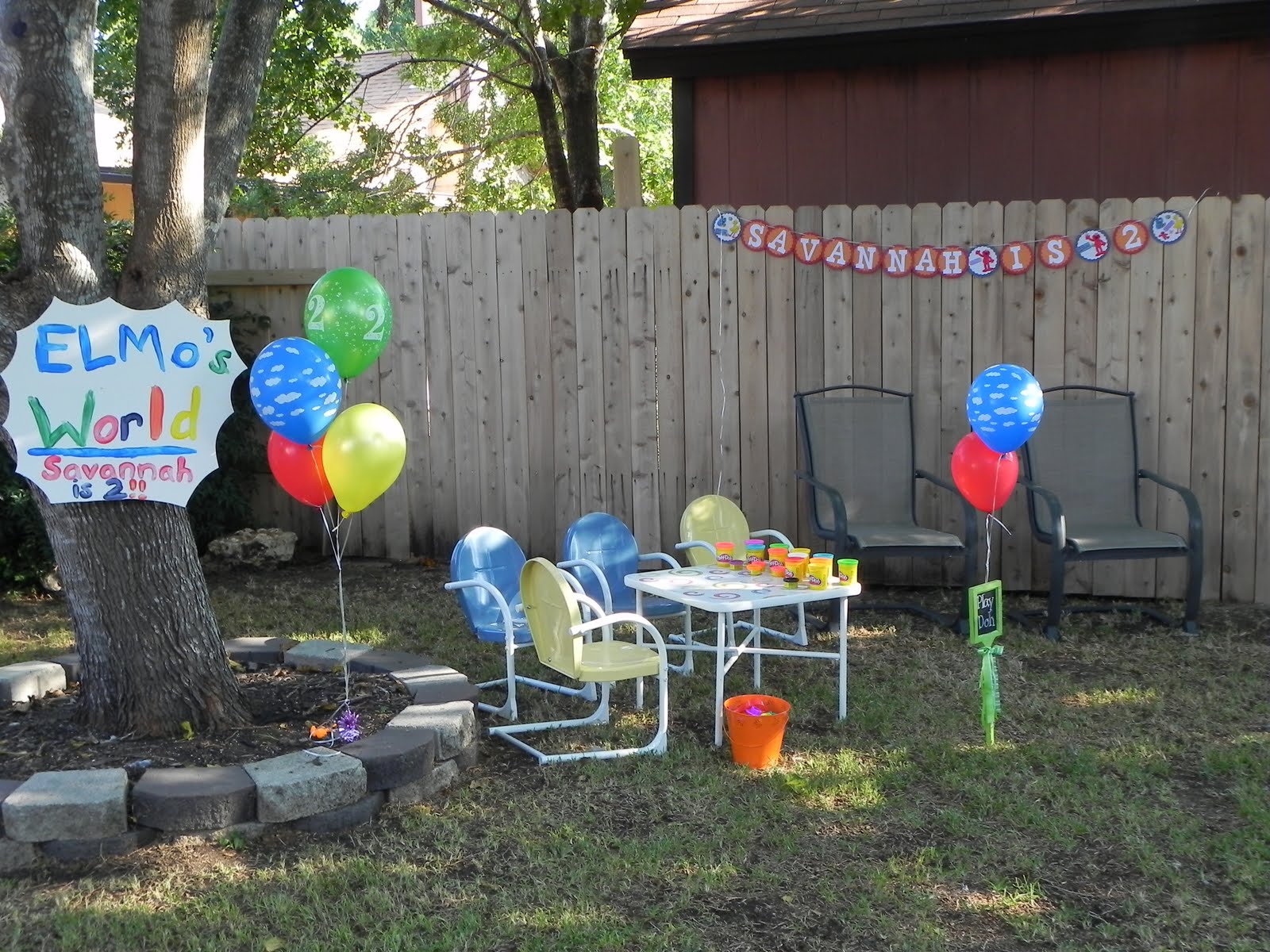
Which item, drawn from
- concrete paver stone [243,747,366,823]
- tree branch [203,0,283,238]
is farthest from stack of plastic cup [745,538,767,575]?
tree branch [203,0,283,238]

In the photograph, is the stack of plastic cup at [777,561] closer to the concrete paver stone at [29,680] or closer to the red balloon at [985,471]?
the red balloon at [985,471]

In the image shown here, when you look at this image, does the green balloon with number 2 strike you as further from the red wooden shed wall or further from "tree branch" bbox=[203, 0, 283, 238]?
the red wooden shed wall

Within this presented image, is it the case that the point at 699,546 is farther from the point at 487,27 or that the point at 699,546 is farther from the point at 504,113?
the point at 504,113

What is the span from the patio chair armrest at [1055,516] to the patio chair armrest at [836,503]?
84cm

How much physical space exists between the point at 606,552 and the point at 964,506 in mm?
1768

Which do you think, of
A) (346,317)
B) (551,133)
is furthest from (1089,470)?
Answer: (551,133)

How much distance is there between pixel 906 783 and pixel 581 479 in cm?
318

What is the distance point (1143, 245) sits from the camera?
5840mm

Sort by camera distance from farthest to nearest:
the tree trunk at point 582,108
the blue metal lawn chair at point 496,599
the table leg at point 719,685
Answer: the tree trunk at point 582,108
the blue metal lawn chair at point 496,599
the table leg at point 719,685

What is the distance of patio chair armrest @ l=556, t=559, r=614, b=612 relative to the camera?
471 cm

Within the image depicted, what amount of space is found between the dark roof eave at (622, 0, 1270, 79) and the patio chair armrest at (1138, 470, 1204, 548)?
2874mm

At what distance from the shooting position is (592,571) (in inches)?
198

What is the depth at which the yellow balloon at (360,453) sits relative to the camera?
3.71m

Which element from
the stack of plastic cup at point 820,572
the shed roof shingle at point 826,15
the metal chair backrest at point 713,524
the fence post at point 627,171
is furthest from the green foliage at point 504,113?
the stack of plastic cup at point 820,572
